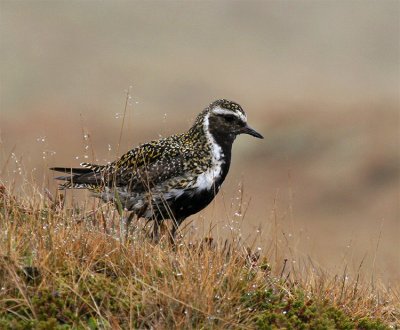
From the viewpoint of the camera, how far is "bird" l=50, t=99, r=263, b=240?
31.6ft

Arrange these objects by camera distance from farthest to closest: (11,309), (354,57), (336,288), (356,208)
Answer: (354,57) < (356,208) < (336,288) < (11,309)

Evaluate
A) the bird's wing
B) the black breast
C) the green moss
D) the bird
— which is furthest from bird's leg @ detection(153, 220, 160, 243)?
the green moss

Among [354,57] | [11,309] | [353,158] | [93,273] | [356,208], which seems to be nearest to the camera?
[11,309]

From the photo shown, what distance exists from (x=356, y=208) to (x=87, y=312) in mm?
27188

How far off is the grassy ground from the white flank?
102cm

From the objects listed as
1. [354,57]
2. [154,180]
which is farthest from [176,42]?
[154,180]

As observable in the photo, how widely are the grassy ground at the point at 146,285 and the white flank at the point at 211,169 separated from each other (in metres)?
1.02

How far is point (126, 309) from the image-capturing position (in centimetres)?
728

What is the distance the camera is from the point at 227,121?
1027 centimetres

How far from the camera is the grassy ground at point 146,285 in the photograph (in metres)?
7.17

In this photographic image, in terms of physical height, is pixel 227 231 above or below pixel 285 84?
above

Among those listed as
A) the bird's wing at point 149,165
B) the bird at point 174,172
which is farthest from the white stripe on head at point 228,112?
the bird's wing at point 149,165

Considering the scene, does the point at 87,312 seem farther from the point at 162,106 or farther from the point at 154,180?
the point at 162,106

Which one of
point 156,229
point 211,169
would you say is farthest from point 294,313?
point 211,169
